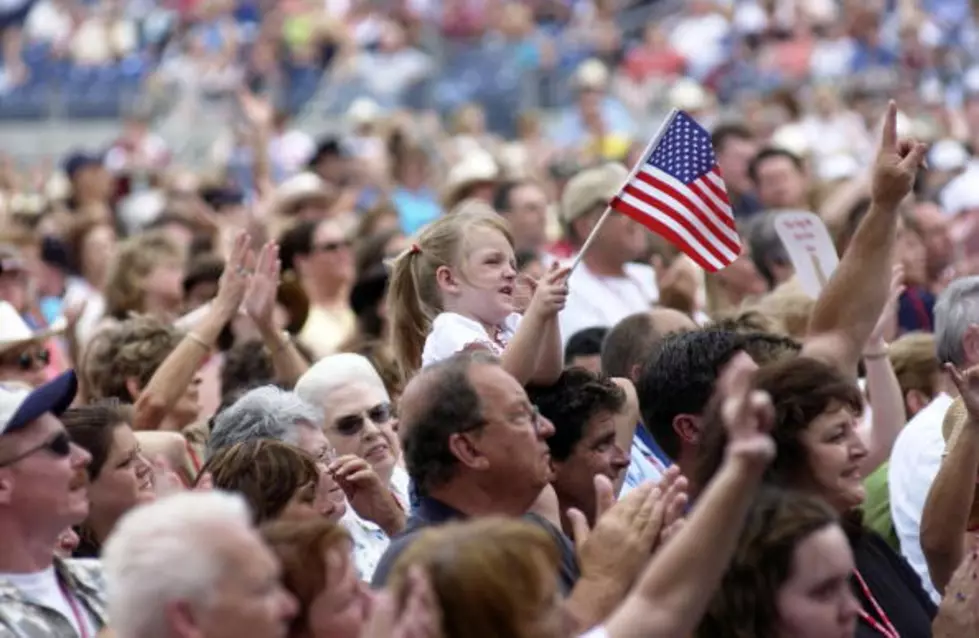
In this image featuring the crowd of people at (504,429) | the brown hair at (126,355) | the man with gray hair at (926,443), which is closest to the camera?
the crowd of people at (504,429)

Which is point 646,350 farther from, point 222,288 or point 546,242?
point 546,242

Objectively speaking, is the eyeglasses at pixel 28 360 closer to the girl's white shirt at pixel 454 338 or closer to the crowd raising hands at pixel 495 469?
the crowd raising hands at pixel 495 469

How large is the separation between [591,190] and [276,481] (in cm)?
471

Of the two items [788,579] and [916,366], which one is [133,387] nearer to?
[916,366]

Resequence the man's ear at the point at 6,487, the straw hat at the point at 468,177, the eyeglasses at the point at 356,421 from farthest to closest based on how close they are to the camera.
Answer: the straw hat at the point at 468,177, the eyeglasses at the point at 356,421, the man's ear at the point at 6,487

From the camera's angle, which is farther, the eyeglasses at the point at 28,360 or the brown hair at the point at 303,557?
the eyeglasses at the point at 28,360

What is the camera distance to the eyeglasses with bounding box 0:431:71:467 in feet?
18.3

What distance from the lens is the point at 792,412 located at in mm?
5805

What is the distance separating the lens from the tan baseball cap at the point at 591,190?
1054 centimetres

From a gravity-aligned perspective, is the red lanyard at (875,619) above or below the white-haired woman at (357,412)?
above

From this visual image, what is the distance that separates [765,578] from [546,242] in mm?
8082

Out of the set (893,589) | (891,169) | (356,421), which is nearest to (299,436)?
(356,421)

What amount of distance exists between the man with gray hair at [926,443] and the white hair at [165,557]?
3.39 meters

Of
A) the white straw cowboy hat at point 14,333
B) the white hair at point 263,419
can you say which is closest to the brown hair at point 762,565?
the white hair at point 263,419
